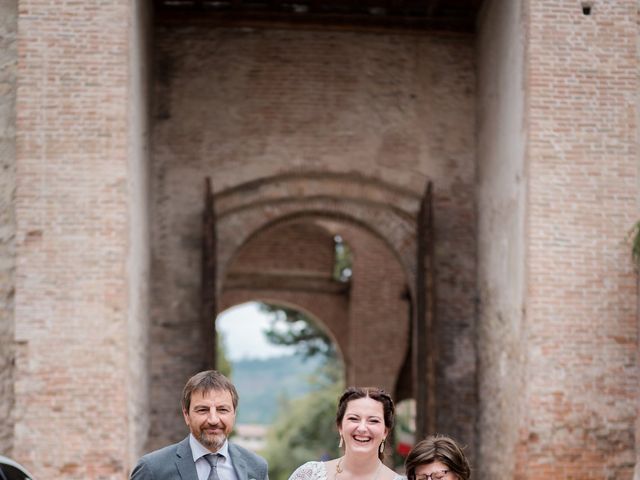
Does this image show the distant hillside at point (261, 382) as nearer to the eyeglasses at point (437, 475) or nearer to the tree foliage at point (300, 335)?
the tree foliage at point (300, 335)

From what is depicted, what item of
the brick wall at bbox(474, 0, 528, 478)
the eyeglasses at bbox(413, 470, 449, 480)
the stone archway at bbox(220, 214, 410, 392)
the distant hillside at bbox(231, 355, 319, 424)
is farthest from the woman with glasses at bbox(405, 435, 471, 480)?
the distant hillside at bbox(231, 355, 319, 424)

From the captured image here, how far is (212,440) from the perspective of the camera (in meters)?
4.73

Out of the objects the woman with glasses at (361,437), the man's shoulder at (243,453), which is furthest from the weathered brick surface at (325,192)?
the woman with glasses at (361,437)

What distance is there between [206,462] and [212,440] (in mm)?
149

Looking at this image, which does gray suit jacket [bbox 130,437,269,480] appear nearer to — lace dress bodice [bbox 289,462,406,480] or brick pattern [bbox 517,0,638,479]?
lace dress bodice [bbox 289,462,406,480]

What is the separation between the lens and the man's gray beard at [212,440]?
4727 millimetres

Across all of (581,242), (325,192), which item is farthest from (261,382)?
(581,242)

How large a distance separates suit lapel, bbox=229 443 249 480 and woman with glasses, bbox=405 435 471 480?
2.24 feet

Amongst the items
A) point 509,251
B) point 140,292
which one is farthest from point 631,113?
point 140,292

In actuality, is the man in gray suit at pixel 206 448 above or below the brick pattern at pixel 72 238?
below

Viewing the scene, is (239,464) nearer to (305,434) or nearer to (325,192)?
(325,192)

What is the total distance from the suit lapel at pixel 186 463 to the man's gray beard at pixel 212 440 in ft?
0.35

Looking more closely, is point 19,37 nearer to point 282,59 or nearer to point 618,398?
point 282,59

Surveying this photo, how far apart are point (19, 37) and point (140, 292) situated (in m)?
2.85
